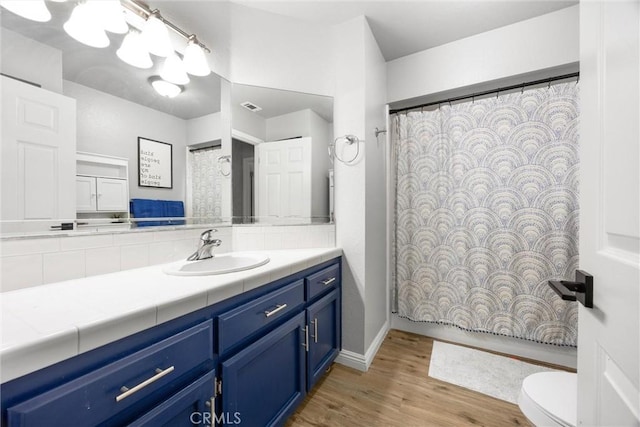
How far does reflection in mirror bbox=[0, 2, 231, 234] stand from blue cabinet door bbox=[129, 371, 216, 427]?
0.76 metres

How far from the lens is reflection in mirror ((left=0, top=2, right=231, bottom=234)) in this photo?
89 centimetres

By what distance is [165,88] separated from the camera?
4.41ft

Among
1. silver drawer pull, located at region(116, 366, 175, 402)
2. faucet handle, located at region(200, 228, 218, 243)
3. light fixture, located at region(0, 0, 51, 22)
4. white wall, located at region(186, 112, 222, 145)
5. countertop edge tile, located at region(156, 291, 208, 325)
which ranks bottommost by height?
silver drawer pull, located at region(116, 366, 175, 402)

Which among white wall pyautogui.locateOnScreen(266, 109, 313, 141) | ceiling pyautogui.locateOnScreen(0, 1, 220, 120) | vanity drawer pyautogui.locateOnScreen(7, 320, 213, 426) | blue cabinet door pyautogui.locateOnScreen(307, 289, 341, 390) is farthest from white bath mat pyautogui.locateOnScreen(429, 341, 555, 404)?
ceiling pyautogui.locateOnScreen(0, 1, 220, 120)

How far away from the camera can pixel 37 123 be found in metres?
0.92

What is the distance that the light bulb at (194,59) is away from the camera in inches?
58.1

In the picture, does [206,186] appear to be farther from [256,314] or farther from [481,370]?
[481,370]

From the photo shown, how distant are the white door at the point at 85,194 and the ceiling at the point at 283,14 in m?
0.39

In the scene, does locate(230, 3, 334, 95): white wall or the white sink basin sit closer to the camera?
the white sink basin

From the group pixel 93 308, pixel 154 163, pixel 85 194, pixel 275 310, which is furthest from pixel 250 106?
pixel 93 308

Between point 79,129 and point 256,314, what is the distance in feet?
3.31

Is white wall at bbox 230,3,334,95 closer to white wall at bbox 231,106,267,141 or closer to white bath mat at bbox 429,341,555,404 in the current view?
white wall at bbox 231,106,267,141

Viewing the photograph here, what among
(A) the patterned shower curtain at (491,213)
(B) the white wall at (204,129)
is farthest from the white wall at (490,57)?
(B) the white wall at (204,129)

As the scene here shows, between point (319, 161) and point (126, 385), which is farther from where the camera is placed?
point (319, 161)
